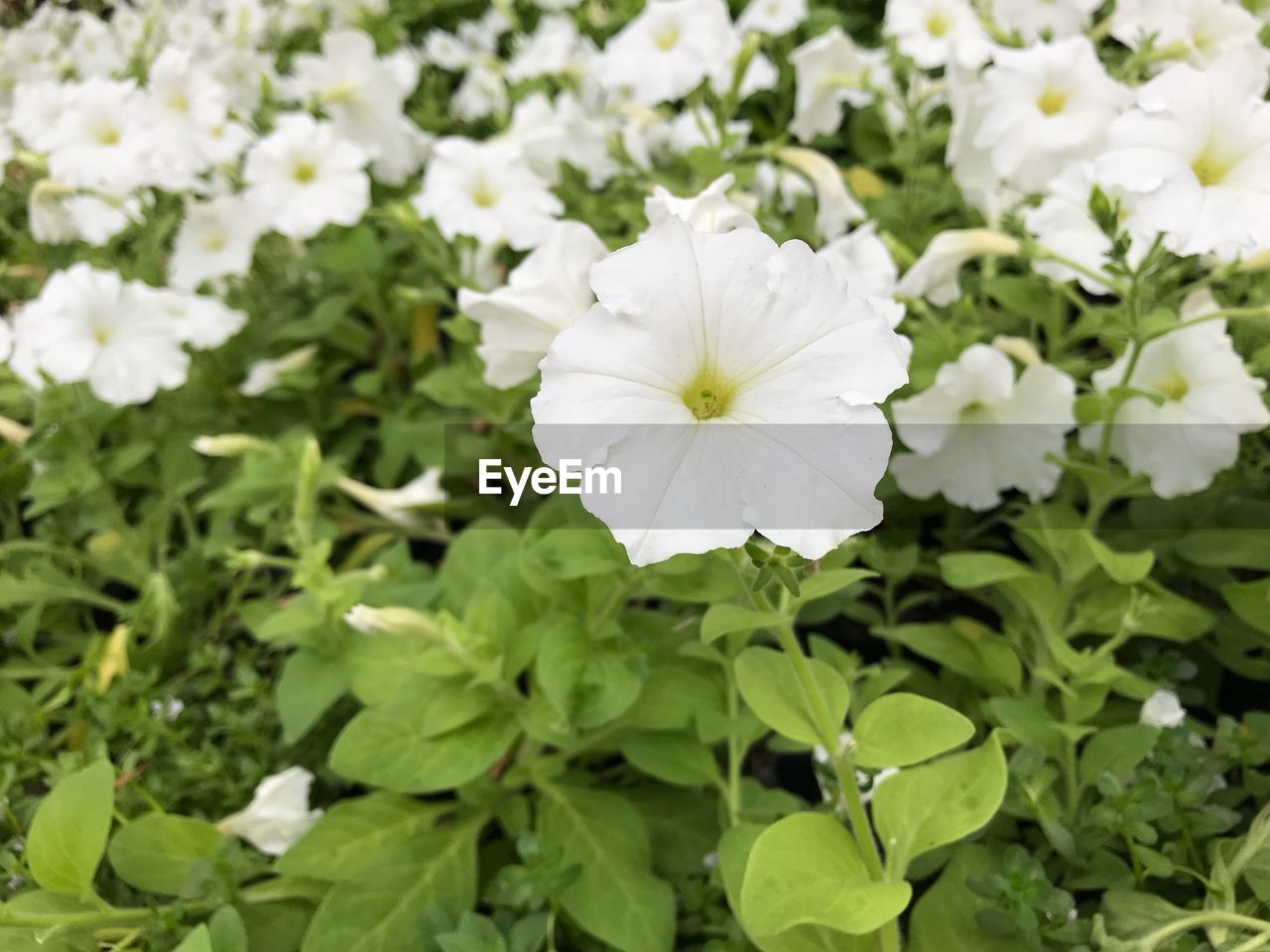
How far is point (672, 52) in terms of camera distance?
1.52 meters

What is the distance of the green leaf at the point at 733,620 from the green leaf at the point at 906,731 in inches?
5.8

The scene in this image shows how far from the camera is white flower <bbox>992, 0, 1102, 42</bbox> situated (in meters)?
1.54

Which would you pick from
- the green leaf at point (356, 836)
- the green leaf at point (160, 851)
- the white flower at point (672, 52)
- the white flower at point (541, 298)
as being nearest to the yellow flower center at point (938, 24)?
the white flower at point (672, 52)

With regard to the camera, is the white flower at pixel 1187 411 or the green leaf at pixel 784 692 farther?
the white flower at pixel 1187 411

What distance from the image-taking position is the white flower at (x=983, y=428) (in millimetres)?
1078

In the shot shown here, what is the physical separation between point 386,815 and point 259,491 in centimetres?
58

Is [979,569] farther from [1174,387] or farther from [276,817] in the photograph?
[276,817]

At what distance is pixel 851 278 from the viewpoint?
0.85m

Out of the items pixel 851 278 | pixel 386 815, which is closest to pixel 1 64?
pixel 386 815

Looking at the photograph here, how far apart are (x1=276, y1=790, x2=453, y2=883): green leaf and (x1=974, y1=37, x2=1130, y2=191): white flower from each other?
112 centimetres

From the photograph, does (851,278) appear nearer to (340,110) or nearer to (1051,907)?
(1051,907)

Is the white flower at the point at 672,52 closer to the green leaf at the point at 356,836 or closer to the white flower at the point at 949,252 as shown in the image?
the white flower at the point at 949,252

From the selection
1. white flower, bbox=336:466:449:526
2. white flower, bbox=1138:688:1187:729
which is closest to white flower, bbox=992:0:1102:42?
white flower, bbox=1138:688:1187:729

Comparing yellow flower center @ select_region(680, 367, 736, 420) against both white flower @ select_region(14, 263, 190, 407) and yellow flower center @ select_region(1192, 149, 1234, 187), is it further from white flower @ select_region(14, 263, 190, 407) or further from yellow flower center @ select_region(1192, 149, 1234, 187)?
white flower @ select_region(14, 263, 190, 407)
